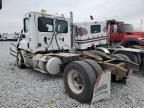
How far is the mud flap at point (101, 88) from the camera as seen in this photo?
17.1ft

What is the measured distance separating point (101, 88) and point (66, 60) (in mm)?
2395

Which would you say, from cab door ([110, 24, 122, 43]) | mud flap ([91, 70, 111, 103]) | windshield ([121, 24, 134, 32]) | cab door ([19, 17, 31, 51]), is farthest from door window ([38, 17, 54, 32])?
windshield ([121, 24, 134, 32])

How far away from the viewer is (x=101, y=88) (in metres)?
5.30

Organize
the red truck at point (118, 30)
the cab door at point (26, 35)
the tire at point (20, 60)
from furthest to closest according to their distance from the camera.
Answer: the red truck at point (118, 30) → the tire at point (20, 60) → the cab door at point (26, 35)

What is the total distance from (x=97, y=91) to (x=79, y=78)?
0.86 metres

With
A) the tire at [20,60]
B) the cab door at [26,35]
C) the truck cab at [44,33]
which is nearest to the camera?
the truck cab at [44,33]

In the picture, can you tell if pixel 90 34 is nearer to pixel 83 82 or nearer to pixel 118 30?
pixel 118 30

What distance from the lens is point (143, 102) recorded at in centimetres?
566

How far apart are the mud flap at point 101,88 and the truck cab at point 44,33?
4479 millimetres

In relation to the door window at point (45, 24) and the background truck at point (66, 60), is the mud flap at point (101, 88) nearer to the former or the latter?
the background truck at point (66, 60)

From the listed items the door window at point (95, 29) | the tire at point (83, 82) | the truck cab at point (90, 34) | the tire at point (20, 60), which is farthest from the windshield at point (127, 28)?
the tire at point (83, 82)

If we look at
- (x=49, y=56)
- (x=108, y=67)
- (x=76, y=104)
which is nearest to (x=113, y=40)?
(x=49, y=56)

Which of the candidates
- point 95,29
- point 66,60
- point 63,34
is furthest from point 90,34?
point 66,60

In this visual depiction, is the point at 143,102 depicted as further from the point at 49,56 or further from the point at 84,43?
the point at 84,43
